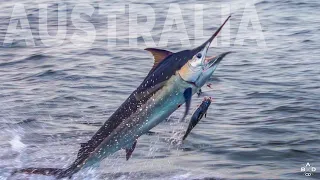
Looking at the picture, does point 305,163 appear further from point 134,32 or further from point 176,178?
point 134,32

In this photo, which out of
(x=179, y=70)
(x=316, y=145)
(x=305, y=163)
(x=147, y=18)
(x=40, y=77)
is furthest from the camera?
(x=147, y=18)

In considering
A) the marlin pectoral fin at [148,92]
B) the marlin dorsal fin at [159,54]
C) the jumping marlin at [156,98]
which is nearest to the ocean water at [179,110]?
the jumping marlin at [156,98]

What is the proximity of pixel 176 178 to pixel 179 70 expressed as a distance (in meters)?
2.23

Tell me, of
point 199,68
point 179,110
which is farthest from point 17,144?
point 199,68

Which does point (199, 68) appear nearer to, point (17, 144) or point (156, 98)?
point (156, 98)

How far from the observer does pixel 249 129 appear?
30.4 feet

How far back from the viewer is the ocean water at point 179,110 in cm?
790

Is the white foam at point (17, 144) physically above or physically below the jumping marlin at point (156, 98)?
below

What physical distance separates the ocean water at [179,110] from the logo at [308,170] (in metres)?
0.07

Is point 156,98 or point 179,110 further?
point 179,110

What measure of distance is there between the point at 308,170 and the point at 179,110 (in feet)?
9.75

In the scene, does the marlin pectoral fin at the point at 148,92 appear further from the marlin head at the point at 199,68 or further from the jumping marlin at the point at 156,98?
the marlin head at the point at 199,68

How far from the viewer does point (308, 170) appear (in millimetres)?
7621

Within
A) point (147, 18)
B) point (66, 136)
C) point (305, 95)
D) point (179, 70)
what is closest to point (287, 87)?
point (305, 95)
